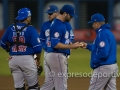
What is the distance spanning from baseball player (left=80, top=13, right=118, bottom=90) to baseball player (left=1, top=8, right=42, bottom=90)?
110 cm

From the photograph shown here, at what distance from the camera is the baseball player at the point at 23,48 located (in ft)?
28.9

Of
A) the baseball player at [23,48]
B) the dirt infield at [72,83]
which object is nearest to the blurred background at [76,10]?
the dirt infield at [72,83]

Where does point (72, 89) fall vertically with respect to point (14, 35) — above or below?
below

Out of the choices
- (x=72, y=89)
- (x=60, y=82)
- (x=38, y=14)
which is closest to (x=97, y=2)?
(x=38, y=14)

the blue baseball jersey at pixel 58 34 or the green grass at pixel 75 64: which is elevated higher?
the blue baseball jersey at pixel 58 34

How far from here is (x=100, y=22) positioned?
884cm

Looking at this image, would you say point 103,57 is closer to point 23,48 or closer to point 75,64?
point 23,48

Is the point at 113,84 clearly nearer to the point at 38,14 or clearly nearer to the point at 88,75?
the point at 88,75

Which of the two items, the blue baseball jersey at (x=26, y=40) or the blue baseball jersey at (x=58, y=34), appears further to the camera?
the blue baseball jersey at (x=58, y=34)

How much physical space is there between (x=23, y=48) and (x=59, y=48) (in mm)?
692

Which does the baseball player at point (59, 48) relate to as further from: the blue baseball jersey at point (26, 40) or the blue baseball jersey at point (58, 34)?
the blue baseball jersey at point (26, 40)

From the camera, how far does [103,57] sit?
28.1 feet

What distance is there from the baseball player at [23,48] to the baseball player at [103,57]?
3.60ft

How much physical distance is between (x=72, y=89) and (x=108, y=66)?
3605 mm
